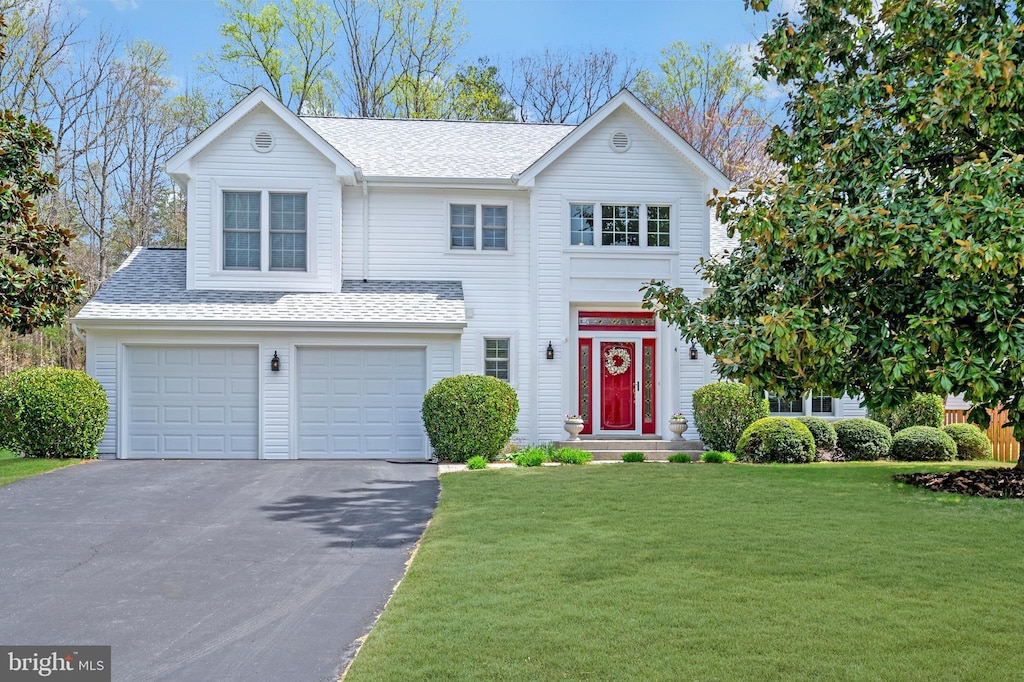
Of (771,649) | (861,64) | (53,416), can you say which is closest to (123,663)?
(771,649)

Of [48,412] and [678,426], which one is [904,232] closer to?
[678,426]

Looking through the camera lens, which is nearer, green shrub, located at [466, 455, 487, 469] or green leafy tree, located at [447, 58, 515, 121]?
green shrub, located at [466, 455, 487, 469]

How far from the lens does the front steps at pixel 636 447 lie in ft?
54.8

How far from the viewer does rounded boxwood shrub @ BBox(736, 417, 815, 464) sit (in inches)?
626

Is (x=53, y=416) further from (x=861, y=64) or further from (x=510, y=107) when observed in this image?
(x=510, y=107)

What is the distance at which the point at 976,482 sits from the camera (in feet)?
41.1

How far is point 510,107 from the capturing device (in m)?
33.7

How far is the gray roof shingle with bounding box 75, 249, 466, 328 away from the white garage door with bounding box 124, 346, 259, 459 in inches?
30.3

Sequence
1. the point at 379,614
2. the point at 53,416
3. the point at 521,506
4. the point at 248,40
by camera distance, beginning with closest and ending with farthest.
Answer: the point at 379,614 → the point at 521,506 → the point at 53,416 → the point at 248,40

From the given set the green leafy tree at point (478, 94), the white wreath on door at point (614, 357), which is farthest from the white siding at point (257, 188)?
the green leafy tree at point (478, 94)

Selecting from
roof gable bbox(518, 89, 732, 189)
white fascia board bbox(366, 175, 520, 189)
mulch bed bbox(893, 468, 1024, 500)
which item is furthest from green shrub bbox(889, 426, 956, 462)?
white fascia board bbox(366, 175, 520, 189)

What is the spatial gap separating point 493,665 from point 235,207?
1377 centimetres

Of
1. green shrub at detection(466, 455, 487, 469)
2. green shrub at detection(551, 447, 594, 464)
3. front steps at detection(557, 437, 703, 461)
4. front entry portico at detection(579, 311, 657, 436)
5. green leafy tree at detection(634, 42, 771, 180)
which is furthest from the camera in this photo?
green leafy tree at detection(634, 42, 771, 180)

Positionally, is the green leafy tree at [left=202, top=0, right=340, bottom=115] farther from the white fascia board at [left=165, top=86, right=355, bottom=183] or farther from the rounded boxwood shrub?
the rounded boxwood shrub
